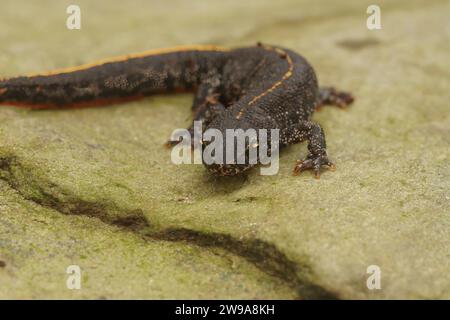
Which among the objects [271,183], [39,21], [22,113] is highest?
[39,21]

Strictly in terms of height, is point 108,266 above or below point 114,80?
below

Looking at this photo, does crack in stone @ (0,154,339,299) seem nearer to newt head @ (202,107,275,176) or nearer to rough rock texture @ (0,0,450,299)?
rough rock texture @ (0,0,450,299)

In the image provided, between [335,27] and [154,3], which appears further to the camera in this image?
[154,3]

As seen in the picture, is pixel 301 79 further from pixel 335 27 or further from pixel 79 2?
pixel 79 2

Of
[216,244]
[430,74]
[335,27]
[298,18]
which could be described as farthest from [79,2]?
[216,244]

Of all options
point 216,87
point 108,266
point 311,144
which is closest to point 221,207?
point 108,266

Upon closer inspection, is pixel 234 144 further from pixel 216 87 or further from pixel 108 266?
pixel 216 87
